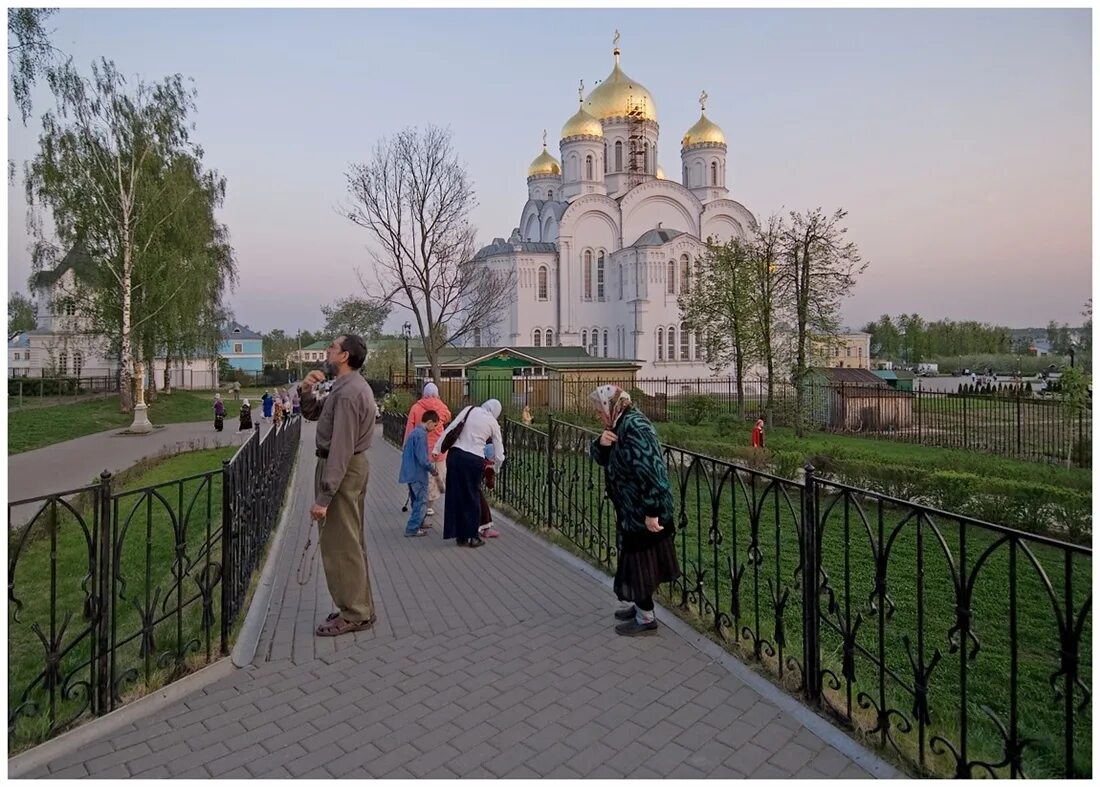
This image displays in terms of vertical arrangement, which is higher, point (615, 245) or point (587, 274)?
point (615, 245)

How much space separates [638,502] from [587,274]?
42.4 m

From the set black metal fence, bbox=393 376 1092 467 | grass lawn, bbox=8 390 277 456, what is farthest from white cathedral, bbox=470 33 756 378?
grass lawn, bbox=8 390 277 456

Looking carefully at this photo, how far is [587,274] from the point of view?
151 ft

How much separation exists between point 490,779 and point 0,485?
2376 millimetres

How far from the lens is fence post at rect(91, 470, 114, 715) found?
11.3 ft

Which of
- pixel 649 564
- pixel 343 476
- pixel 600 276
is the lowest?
pixel 649 564

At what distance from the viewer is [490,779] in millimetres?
2943

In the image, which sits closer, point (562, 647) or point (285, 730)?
point (285, 730)

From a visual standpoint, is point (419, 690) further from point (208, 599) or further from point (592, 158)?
point (592, 158)

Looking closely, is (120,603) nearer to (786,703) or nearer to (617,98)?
(786,703)

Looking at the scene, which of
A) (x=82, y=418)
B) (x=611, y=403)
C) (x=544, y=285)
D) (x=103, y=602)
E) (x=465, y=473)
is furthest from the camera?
(x=544, y=285)

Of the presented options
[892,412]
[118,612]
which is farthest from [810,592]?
[892,412]

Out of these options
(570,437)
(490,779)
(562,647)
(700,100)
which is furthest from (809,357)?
(700,100)

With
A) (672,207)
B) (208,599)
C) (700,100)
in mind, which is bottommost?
(208,599)
